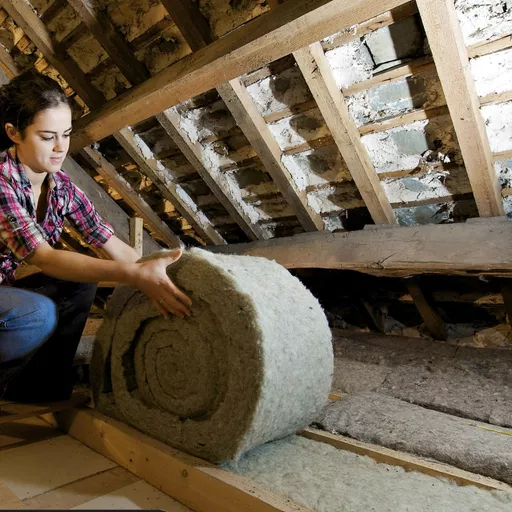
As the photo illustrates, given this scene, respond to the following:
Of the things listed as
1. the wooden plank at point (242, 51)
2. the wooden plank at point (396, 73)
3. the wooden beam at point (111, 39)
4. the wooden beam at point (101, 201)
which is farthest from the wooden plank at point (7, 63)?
the wooden plank at point (396, 73)

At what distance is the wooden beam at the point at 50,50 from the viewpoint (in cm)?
293

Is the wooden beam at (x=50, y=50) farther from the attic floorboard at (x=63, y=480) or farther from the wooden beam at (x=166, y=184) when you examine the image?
the attic floorboard at (x=63, y=480)

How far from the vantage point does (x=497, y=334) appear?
11.2 feet

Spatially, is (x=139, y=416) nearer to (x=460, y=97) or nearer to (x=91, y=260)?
(x=91, y=260)

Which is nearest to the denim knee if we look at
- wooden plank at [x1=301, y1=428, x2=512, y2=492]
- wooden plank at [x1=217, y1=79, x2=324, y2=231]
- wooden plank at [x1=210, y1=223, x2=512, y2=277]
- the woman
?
the woman

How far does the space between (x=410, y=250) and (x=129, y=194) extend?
2.35 meters

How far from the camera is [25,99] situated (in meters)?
1.58

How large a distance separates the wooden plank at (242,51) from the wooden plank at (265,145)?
0.98 feet

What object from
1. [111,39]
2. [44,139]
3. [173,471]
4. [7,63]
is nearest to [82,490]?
[173,471]

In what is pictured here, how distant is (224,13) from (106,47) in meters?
0.80

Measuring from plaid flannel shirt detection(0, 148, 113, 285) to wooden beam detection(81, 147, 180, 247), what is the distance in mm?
1777

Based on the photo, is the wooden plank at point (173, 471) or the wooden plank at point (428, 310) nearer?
the wooden plank at point (173, 471)

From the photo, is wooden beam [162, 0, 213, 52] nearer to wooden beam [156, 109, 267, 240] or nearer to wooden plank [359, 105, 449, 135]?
wooden beam [156, 109, 267, 240]

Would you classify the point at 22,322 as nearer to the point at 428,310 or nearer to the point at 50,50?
the point at 50,50
